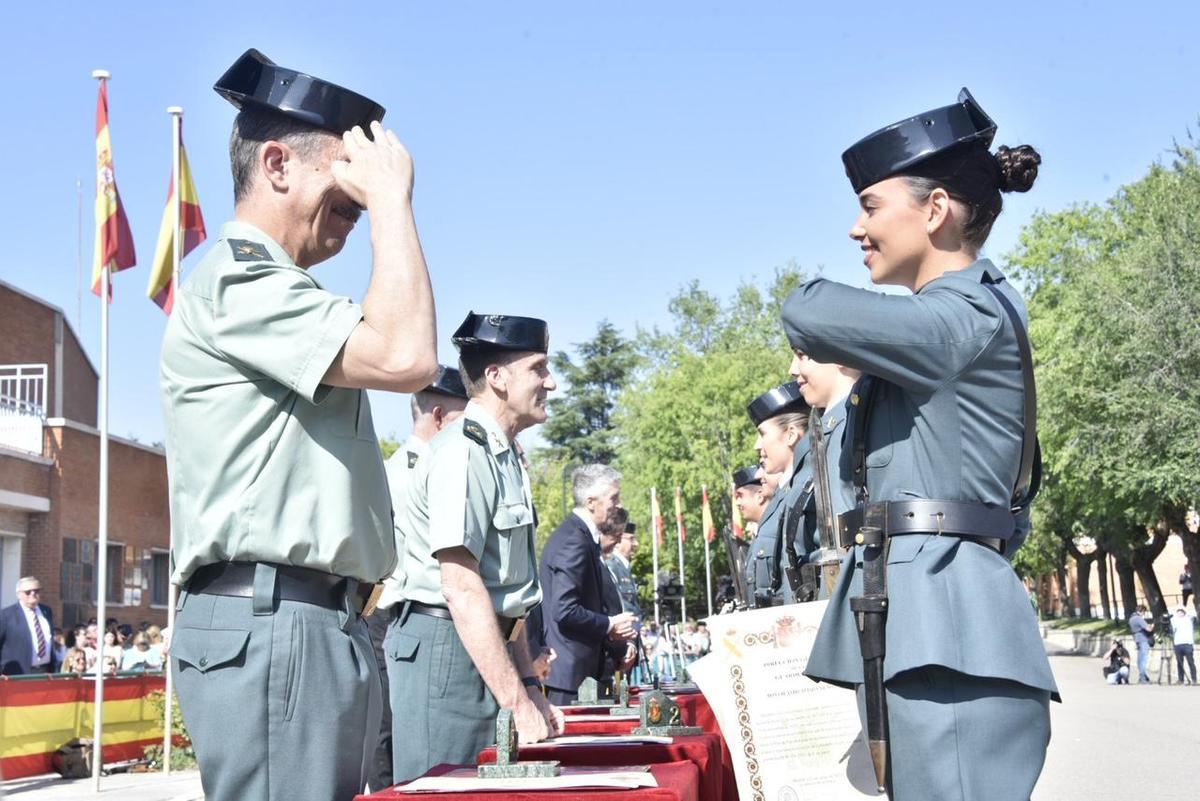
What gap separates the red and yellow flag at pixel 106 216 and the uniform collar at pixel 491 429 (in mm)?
11651

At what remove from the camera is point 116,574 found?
33.3 meters

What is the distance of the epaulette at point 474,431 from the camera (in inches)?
207

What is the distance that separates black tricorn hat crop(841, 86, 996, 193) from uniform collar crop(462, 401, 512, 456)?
89.8 inches

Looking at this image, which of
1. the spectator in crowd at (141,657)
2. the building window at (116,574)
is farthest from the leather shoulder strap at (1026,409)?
the building window at (116,574)

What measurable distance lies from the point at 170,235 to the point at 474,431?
13.0 meters

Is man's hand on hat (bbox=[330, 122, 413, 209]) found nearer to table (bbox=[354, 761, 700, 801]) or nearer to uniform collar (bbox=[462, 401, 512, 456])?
table (bbox=[354, 761, 700, 801])

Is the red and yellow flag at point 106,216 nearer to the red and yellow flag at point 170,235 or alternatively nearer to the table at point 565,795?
the red and yellow flag at point 170,235

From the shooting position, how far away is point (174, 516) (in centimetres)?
315

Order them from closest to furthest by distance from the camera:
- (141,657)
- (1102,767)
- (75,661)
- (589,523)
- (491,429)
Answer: (491,429)
(589,523)
(1102,767)
(75,661)
(141,657)

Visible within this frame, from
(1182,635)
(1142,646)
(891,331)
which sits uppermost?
(891,331)

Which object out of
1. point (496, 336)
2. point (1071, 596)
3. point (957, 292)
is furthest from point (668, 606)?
point (1071, 596)

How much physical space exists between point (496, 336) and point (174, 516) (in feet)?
8.91

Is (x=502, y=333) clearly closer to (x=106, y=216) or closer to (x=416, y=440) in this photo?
(x=416, y=440)

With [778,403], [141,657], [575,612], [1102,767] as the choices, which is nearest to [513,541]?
[575,612]
